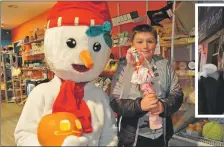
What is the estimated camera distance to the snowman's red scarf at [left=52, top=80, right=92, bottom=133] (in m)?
0.89

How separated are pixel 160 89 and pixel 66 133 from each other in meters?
0.40

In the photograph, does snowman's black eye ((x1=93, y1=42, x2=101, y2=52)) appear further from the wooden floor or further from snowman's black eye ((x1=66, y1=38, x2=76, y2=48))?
the wooden floor

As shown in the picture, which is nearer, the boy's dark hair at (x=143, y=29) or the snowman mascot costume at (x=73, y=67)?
the snowman mascot costume at (x=73, y=67)

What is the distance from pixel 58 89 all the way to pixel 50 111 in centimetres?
8

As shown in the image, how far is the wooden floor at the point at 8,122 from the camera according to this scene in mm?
997

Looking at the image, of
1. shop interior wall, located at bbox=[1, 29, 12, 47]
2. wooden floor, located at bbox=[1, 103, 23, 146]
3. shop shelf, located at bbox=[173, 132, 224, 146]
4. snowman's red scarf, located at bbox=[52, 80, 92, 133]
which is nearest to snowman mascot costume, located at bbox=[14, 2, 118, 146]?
snowman's red scarf, located at bbox=[52, 80, 92, 133]

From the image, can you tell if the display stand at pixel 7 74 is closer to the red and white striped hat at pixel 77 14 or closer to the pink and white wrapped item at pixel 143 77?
the red and white striped hat at pixel 77 14

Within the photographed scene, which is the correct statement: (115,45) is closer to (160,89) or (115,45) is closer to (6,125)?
(160,89)

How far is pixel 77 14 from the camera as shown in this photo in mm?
877

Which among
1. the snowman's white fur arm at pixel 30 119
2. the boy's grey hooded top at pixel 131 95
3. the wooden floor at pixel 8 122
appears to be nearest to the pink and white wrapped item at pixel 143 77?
the boy's grey hooded top at pixel 131 95

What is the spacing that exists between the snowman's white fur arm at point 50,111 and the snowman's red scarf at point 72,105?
3 cm

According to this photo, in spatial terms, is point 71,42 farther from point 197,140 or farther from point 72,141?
Answer: point 197,140

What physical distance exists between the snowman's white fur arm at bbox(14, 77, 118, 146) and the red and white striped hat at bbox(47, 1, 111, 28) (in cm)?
21

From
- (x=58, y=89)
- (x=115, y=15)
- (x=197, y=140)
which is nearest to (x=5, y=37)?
(x=58, y=89)
